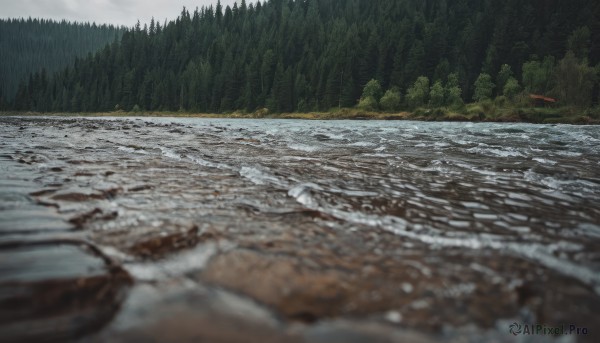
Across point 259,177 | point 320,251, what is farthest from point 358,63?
point 320,251

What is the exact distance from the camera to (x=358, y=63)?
78.9m

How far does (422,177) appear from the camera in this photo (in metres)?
4.93

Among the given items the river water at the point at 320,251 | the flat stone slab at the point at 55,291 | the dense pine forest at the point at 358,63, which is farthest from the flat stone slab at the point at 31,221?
the dense pine forest at the point at 358,63

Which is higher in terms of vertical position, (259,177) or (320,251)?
(259,177)

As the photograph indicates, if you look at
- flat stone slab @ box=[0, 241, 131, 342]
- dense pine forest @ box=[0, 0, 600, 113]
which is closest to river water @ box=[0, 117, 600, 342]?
flat stone slab @ box=[0, 241, 131, 342]

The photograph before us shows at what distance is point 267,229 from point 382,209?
1254 millimetres

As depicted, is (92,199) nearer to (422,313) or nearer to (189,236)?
(189,236)

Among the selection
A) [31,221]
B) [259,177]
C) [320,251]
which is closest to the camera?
[320,251]

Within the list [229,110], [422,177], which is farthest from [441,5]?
[422,177]

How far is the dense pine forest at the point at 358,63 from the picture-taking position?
64000mm

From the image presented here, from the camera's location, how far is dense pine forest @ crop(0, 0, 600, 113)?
6400 centimetres

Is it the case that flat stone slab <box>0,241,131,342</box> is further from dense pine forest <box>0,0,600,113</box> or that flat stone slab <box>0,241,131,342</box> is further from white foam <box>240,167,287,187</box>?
dense pine forest <box>0,0,600,113</box>

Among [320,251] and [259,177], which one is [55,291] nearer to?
[320,251]

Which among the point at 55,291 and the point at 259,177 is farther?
the point at 259,177
